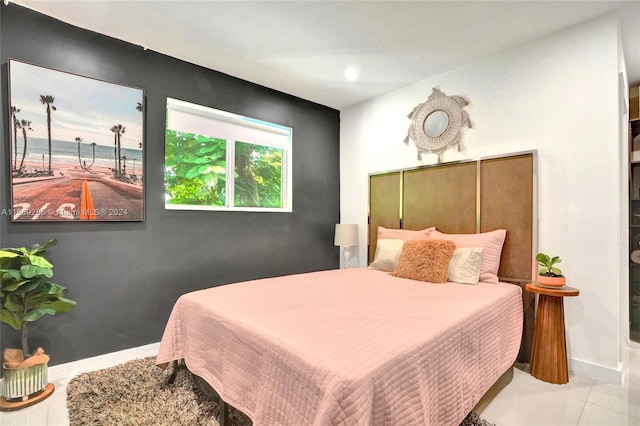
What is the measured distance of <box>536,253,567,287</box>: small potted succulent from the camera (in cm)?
210

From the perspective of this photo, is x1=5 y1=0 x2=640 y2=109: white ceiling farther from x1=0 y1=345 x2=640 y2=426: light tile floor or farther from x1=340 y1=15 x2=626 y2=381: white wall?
x1=0 y1=345 x2=640 y2=426: light tile floor

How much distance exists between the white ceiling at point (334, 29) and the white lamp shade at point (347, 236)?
1749 millimetres

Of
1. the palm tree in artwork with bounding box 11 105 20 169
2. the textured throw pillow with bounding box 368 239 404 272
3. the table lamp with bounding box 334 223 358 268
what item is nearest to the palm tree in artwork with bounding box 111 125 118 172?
the palm tree in artwork with bounding box 11 105 20 169

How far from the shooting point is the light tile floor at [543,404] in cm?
172

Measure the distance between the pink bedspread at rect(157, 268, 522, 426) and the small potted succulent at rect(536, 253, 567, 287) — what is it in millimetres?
233

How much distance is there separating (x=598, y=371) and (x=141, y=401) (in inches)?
123

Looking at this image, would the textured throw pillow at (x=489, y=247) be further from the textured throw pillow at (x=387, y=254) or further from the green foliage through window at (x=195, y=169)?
the green foliage through window at (x=195, y=169)

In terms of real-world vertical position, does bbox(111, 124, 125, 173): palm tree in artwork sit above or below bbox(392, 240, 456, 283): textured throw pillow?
above

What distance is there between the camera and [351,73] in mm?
3092

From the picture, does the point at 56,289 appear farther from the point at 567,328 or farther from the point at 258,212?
the point at 567,328

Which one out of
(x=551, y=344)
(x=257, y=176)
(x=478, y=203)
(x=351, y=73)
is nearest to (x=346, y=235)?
(x=257, y=176)

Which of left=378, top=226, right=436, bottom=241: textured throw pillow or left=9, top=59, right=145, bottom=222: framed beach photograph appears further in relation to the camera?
left=378, top=226, right=436, bottom=241: textured throw pillow

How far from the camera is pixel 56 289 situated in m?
1.97

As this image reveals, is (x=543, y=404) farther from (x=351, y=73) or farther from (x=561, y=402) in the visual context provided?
(x=351, y=73)
